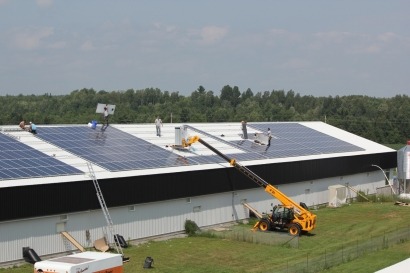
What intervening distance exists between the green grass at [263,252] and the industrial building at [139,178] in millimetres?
1871

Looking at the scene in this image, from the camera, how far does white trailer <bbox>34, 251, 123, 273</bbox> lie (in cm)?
2547

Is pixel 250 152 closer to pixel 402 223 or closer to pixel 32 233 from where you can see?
pixel 402 223

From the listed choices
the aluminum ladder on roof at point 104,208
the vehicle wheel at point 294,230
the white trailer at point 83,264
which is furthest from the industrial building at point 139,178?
the white trailer at point 83,264

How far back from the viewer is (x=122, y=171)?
3988 cm

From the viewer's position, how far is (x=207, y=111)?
154 meters

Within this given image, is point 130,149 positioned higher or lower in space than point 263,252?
higher

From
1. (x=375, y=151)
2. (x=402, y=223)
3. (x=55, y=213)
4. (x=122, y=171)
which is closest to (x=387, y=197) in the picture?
(x=375, y=151)

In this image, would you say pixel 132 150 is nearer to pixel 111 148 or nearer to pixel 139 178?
pixel 111 148

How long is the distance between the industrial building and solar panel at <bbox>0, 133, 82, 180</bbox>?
0.23 ft

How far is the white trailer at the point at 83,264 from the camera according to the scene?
25.5 metres

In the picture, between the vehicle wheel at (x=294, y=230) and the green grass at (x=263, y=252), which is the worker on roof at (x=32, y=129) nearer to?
the green grass at (x=263, y=252)

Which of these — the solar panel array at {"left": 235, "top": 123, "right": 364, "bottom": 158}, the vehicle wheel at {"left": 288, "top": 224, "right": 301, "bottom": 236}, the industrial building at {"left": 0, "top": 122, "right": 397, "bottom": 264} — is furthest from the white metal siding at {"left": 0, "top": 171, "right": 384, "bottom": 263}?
the vehicle wheel at {"left": 288, "top": 224, "right": 301, "bottom": 236}

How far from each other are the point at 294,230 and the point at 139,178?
32.7 feet

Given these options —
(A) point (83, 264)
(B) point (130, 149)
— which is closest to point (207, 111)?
(B) point (130, 149)
